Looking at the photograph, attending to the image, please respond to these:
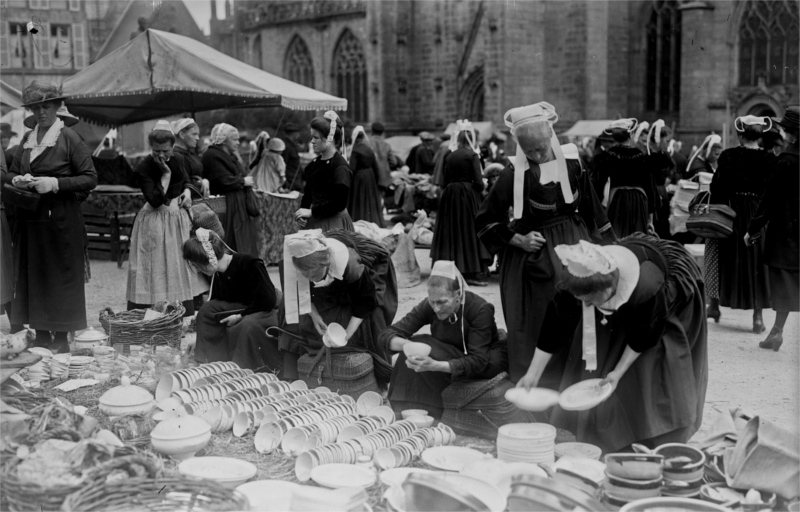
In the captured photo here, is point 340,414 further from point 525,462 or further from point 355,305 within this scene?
point 525,462

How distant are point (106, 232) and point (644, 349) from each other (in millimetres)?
9525

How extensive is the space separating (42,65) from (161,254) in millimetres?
30425

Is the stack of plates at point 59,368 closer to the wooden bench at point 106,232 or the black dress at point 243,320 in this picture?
the black dress at point 243,320

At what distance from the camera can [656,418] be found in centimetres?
391

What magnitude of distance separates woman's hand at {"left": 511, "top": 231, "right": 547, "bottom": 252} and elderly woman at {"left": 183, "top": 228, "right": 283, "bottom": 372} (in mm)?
1798

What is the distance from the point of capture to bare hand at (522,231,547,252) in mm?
4609

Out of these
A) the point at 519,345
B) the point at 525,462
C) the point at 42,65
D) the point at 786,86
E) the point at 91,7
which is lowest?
the point at 525,462

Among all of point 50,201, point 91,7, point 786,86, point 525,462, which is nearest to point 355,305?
point 525,462

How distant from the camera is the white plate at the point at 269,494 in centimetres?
344

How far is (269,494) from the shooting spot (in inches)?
139

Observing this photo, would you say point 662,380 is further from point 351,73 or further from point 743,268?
point 351,73

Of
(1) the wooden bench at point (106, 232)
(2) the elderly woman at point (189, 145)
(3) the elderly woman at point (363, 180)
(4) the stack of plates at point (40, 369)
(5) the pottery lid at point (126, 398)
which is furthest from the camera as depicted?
(3) the elderly woman at point (363, 180)

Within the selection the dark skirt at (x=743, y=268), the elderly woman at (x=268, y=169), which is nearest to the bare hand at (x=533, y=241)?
the dark skirt at (x=743, y=268)

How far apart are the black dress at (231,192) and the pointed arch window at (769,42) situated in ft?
53.4
